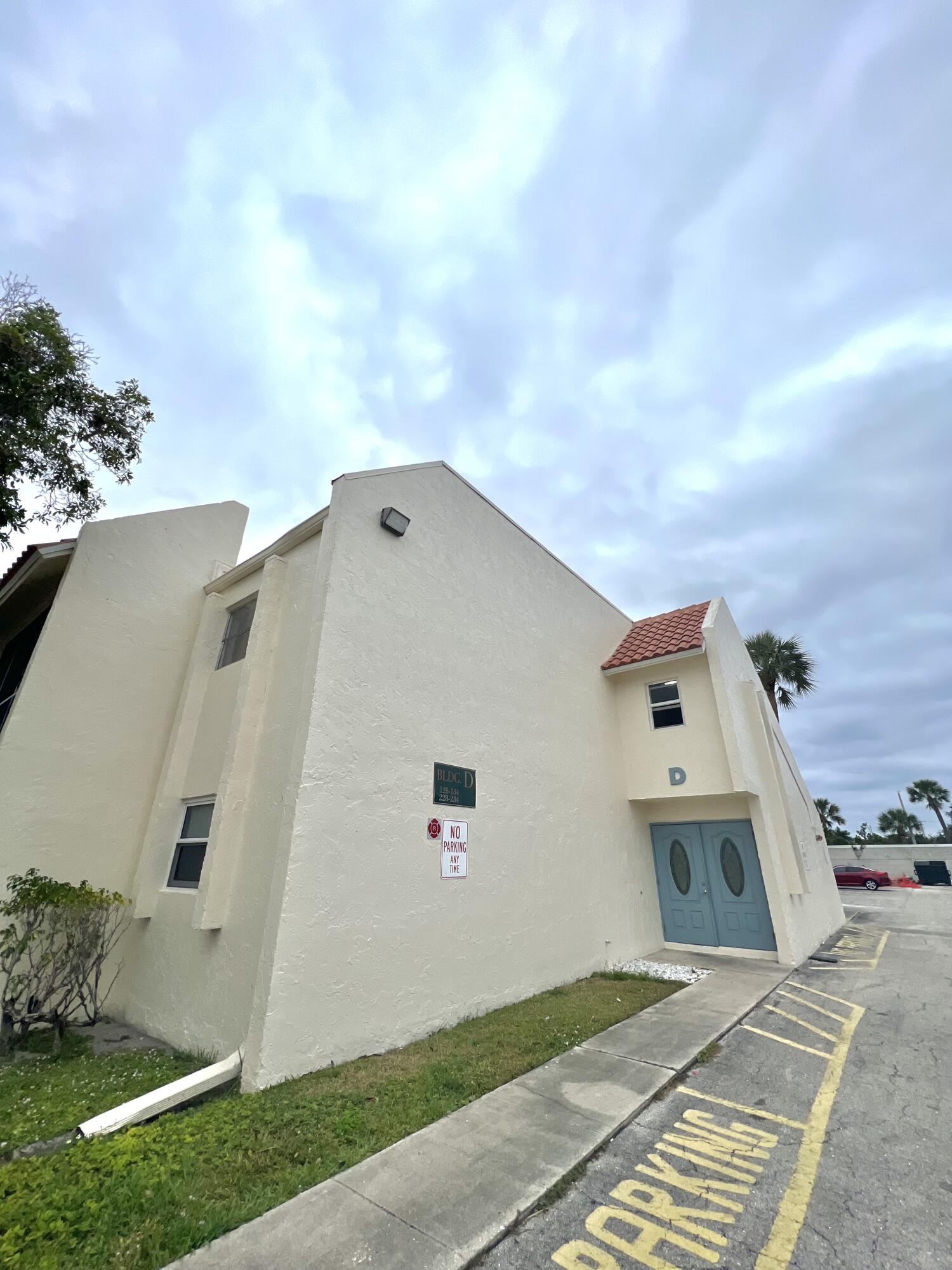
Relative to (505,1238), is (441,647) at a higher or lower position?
higher

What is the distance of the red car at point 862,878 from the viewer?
30250 millimetres

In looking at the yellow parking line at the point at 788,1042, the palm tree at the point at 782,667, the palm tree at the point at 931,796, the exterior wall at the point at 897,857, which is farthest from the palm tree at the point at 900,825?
the yellow parking line at the point at 788,1042

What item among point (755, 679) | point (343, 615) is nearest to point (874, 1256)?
point (343, 615)

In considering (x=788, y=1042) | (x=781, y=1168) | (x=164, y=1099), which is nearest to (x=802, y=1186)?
(x=781, y=1168)

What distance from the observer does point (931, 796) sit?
5894cm

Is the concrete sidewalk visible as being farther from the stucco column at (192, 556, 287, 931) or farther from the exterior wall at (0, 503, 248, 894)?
the exterior wall at (0, 503, 248, 894)

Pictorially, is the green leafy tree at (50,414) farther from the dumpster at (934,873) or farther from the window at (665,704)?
the dumpster at (934,873)

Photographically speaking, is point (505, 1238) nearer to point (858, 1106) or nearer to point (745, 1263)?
point (745, 1263)

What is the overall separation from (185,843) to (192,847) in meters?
0.19

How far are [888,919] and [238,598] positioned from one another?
21.9m

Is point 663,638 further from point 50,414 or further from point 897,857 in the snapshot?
point 897,857

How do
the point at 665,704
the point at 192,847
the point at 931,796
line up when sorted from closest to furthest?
1. the point at 192,847
2. the point at 665,704
3. the point at 931,796

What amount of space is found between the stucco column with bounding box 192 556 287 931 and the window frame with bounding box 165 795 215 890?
789 mm

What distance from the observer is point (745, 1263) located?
2.74 m
